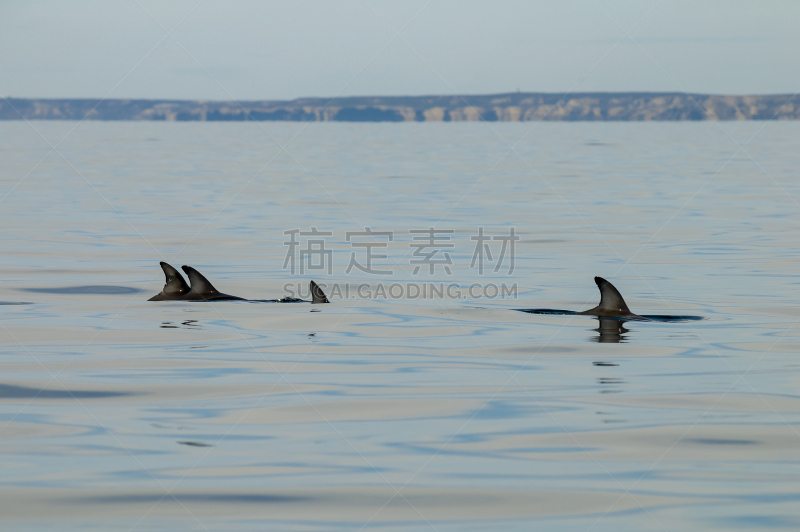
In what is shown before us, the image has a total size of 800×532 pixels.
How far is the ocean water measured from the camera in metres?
7.56

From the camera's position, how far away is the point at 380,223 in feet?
109

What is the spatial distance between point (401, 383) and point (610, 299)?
216 inches

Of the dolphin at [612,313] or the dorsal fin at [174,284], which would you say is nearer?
the dolphin at [612,313]

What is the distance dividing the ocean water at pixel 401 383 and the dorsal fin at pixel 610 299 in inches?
19.7

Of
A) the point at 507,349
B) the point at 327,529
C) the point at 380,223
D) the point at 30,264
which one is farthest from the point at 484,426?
the point at 380,223

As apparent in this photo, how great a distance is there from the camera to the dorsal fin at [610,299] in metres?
15.8

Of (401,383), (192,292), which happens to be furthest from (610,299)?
(192,292)

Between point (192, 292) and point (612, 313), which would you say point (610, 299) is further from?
point (192, 292)

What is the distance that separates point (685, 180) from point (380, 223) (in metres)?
25.0

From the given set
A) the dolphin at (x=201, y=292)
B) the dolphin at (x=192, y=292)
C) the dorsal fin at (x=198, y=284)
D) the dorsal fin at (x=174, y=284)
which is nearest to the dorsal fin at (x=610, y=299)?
the dolphin at (x=192, y=292)

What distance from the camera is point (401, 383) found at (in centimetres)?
1169

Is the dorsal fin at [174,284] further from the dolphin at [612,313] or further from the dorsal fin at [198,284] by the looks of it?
the dolphin at [612,313]

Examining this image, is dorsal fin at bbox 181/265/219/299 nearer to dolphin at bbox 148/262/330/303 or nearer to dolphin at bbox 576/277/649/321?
dolphin at bbox 148/262/330/303

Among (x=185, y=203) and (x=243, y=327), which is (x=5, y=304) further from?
(x=185, y=203)
